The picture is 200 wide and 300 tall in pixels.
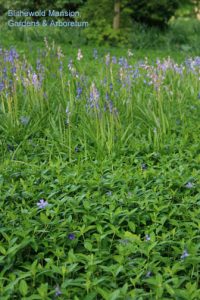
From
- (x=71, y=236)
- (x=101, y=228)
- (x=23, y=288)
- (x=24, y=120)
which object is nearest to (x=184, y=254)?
(x=101, y=228)

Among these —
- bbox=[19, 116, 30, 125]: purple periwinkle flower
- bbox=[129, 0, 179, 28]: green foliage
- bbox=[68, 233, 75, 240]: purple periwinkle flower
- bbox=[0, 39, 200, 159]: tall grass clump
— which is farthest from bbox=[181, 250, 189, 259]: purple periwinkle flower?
bbox=[129, 0, 179, 28]: green foliage

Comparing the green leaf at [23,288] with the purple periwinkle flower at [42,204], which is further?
the purple periwinkle flower at [42,204]

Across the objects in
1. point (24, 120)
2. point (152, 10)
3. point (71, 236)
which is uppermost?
point (152, 10)

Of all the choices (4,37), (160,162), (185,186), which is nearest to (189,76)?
(160,162)

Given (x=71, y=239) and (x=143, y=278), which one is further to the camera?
(x=71, y=239)

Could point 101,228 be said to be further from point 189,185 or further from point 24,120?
point 24,120

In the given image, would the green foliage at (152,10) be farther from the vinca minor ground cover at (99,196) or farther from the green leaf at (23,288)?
the green leaf at (23,288)

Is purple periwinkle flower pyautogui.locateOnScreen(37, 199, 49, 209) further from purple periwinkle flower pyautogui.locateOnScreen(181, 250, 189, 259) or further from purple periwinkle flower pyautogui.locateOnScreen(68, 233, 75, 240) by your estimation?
purple periwinkle flower pyautogui.locateOnScreen(181, 250, 189, 259)

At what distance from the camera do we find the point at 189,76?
486cm

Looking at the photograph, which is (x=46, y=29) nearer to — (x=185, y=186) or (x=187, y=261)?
(x=185, y=186)

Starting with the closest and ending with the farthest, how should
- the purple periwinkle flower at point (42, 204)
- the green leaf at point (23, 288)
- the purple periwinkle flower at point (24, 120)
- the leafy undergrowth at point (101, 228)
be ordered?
the green leaf at point (23, 288), the leafy undergrowth at point (101, 228), the purple periwinkle flower at point (42, 204), the purple periwinkle flower at point (24, 120)

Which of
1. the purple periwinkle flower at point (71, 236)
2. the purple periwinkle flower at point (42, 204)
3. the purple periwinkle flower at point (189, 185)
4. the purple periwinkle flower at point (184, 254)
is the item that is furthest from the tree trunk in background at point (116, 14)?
the purple periwinkle flower at point (184, 254)

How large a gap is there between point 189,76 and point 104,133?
67.9 inches

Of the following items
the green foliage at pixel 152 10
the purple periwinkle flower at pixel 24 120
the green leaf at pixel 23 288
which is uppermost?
the green foliage at pixel 152 10
